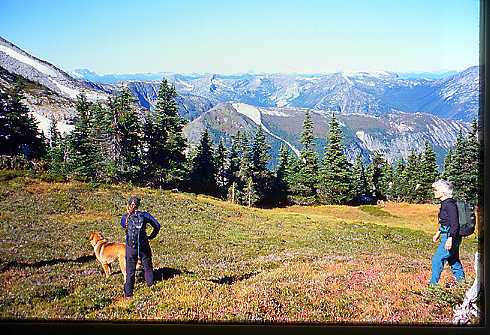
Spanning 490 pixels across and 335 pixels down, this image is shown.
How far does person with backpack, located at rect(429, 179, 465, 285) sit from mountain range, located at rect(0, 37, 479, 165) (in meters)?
0.59

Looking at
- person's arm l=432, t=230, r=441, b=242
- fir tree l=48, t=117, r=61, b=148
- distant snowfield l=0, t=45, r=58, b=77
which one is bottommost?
person's arm l=432, t=230, r=441, b=242

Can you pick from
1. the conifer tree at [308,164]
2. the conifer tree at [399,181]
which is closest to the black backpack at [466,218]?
the conifer tree at [399,181]

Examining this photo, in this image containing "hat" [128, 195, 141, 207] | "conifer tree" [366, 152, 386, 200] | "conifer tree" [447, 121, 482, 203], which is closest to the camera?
"conifer tree" [447, 121, 482, 203]

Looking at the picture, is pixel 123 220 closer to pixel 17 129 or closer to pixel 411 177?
pixel 17 129

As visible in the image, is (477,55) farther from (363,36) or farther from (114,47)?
(114,47)

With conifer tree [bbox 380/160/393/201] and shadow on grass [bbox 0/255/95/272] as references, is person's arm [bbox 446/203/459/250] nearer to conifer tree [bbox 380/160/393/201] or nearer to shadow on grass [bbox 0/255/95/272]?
conifer tree [bbox 380/160/393/201]

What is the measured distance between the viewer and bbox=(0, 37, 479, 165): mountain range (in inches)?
275

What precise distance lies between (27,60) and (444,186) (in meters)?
5.02

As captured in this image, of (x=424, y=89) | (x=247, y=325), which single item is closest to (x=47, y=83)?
(x=247, y=325)

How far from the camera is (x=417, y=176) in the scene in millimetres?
6992

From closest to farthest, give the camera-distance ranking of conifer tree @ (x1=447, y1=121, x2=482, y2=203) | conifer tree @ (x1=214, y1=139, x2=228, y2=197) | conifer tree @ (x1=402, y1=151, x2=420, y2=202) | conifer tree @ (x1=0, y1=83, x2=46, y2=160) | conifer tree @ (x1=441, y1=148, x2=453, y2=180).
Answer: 1. conifer tree @ (x1=447, y1=121, x2=482, y2=203)
2. conifer tree @ (x1=441, y1=148, x2=453, y2=180)
3. conifer tree @ (x1=402, y1=151, x2=420, y2=202)
4. conifer tree @ (x1=0, y1=83, x2=46, y2=160)
5. conifer tree @ (x1=214, y1=139, x2=228, y2=197)

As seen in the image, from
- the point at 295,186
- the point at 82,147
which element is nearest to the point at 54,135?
the point at 82,147

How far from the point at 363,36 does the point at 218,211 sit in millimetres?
2794

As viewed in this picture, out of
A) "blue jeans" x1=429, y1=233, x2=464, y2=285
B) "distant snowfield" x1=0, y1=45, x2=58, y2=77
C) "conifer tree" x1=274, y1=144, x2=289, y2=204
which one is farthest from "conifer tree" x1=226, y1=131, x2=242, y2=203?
"blue jeans" x1=429, y1=233, x2=464, y2=285
